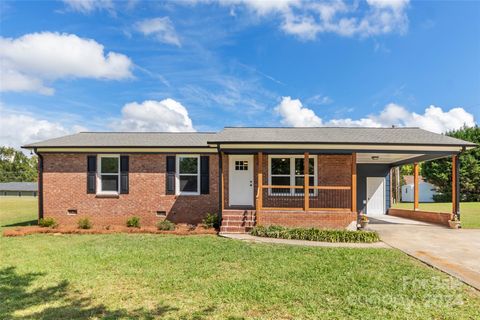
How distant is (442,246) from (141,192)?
11.0 m

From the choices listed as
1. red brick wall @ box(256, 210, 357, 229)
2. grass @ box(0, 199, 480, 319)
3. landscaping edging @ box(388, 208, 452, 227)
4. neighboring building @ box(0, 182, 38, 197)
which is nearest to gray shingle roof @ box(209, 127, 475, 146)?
red brick wall @ box(256, 210, 357, 229)

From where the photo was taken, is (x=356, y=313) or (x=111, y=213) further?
(x=111, y=213)

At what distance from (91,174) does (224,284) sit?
9702mm

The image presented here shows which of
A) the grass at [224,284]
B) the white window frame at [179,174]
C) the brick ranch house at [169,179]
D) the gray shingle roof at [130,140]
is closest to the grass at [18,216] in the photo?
the brick ranch house at [169,179]

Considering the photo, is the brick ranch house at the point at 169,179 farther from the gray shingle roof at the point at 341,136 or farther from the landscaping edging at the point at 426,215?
the landscaping edging at the point at 426,215

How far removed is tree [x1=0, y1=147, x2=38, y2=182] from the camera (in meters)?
68.5

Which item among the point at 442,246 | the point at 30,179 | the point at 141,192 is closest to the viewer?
the point at 442,246

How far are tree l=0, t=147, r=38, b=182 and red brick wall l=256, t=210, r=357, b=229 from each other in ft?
253

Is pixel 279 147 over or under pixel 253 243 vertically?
over

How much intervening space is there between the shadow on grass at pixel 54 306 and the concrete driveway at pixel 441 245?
558cm

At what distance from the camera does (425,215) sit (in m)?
13.3

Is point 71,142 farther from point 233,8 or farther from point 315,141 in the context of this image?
point 315,141

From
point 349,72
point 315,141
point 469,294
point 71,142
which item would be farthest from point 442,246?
point 71,142

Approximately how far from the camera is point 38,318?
400 cm
